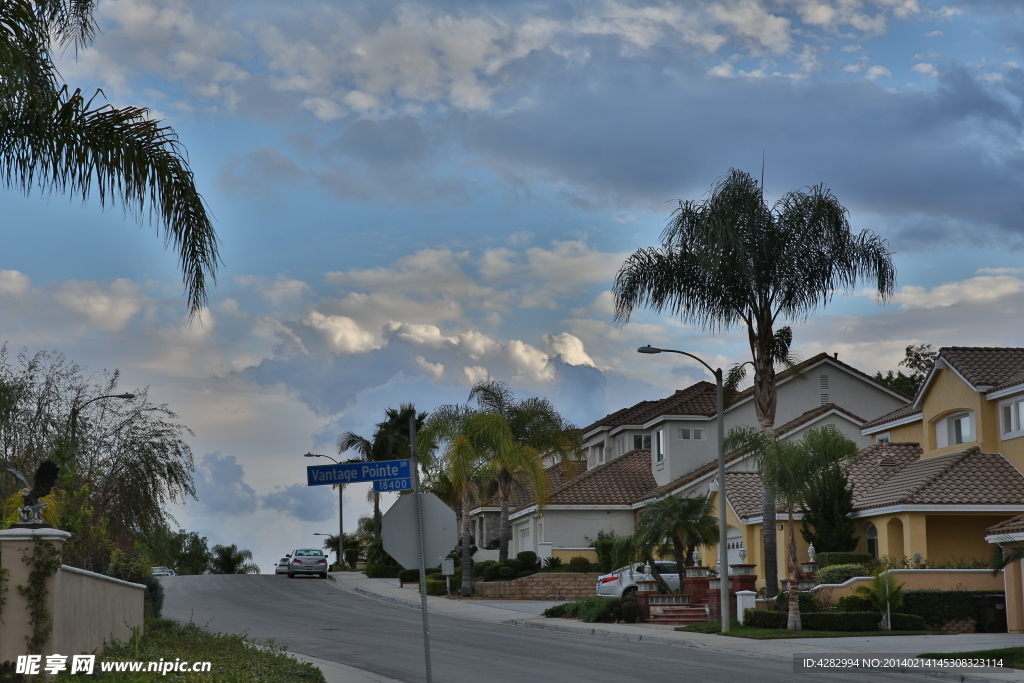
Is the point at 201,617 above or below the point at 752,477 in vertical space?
below

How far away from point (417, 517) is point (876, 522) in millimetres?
24531

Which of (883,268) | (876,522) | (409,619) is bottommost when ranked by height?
(409,619)

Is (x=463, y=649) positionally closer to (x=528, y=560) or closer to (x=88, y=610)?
(x=88, y=610)

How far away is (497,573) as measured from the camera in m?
45.6

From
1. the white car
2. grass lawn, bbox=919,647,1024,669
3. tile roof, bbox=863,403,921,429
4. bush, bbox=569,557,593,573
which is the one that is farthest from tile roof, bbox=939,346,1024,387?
bush, bbox=569,557,593,573

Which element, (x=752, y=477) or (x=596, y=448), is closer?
(x=752, y=477)

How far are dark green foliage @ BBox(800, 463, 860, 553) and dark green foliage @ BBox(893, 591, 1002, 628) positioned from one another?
5.34 m

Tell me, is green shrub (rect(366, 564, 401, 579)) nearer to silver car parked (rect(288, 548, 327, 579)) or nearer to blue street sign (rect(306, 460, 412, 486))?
silver car parked (rect(288, 548, 327, 579))

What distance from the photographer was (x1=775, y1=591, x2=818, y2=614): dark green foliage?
29.0m

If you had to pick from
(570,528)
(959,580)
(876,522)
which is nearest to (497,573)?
(570,528)

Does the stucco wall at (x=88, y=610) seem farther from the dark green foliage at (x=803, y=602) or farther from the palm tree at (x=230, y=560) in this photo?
the palm tree at (x=230, y=560)

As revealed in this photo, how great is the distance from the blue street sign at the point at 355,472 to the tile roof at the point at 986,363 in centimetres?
2611

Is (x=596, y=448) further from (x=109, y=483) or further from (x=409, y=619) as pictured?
(x=109, y=483)

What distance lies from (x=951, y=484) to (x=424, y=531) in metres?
24.3
